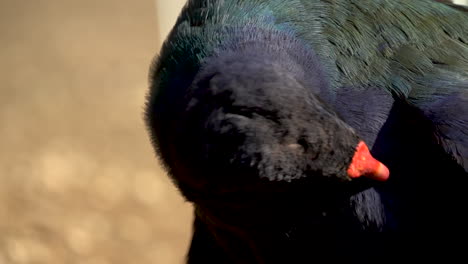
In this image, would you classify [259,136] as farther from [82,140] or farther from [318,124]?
[82,140]

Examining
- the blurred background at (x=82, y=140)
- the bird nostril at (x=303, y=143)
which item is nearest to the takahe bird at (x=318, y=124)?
the bird nostril at (x=303, y=143)

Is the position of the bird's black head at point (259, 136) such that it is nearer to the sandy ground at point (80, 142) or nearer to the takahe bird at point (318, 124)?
the takahe bird at point (318, 124)

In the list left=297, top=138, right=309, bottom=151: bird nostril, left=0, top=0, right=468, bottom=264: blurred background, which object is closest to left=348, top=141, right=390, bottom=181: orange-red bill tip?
left=297, top=138, right=309, bottom=151: bird nostril

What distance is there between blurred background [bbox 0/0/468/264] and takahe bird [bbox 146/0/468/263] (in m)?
1.55

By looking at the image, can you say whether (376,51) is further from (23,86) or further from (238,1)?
(23,86)

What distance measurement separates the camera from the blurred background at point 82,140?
397 cm

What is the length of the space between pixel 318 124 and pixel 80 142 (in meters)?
2.24

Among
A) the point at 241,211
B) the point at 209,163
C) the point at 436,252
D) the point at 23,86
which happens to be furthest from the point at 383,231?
the point at 23,86

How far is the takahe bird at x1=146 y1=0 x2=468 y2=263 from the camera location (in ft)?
6.64

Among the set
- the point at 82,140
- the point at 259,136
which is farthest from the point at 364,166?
the point at 82,140

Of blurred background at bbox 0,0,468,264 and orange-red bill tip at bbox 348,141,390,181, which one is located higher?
blurred background at bbox 0,0,468,264

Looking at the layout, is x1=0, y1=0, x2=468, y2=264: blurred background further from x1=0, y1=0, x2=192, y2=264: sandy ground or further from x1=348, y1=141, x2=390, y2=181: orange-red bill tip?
x1=348, y1=141, x2=390, y2=181: orange-red bill tip

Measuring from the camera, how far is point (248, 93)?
201cm

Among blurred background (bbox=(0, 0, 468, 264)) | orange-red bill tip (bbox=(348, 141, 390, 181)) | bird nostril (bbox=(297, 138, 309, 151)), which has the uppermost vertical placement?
blurred background (bbox=(0, 0, 468, 264))
